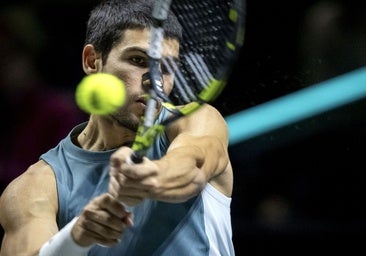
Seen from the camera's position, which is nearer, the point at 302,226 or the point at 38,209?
the point at 38,209

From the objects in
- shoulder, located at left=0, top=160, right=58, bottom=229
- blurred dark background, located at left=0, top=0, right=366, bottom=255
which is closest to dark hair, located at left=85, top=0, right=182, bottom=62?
shoulder, located at left=0, top=160, right=58, bottom=229

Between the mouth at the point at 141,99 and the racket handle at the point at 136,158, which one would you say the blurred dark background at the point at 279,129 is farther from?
the racket handle at the point at 136,158

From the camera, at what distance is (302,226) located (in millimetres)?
4340

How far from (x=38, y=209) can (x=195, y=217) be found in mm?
432

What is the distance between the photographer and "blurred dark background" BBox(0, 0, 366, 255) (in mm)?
4449

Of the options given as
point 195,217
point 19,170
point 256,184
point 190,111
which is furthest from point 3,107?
point 190,111

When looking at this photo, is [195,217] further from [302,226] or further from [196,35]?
[302,226]

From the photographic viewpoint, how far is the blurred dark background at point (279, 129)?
4.45 m

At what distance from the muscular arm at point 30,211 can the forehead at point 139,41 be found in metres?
0.42

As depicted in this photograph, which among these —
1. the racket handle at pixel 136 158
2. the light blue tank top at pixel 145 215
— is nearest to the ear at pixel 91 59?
the light blue tank top at pixel 145 215

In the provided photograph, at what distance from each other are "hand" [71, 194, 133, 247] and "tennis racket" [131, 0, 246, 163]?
145 millimetres

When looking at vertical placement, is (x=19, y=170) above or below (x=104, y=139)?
below

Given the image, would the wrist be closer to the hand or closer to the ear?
the hand

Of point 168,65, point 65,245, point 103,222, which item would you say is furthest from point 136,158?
point 168,65
